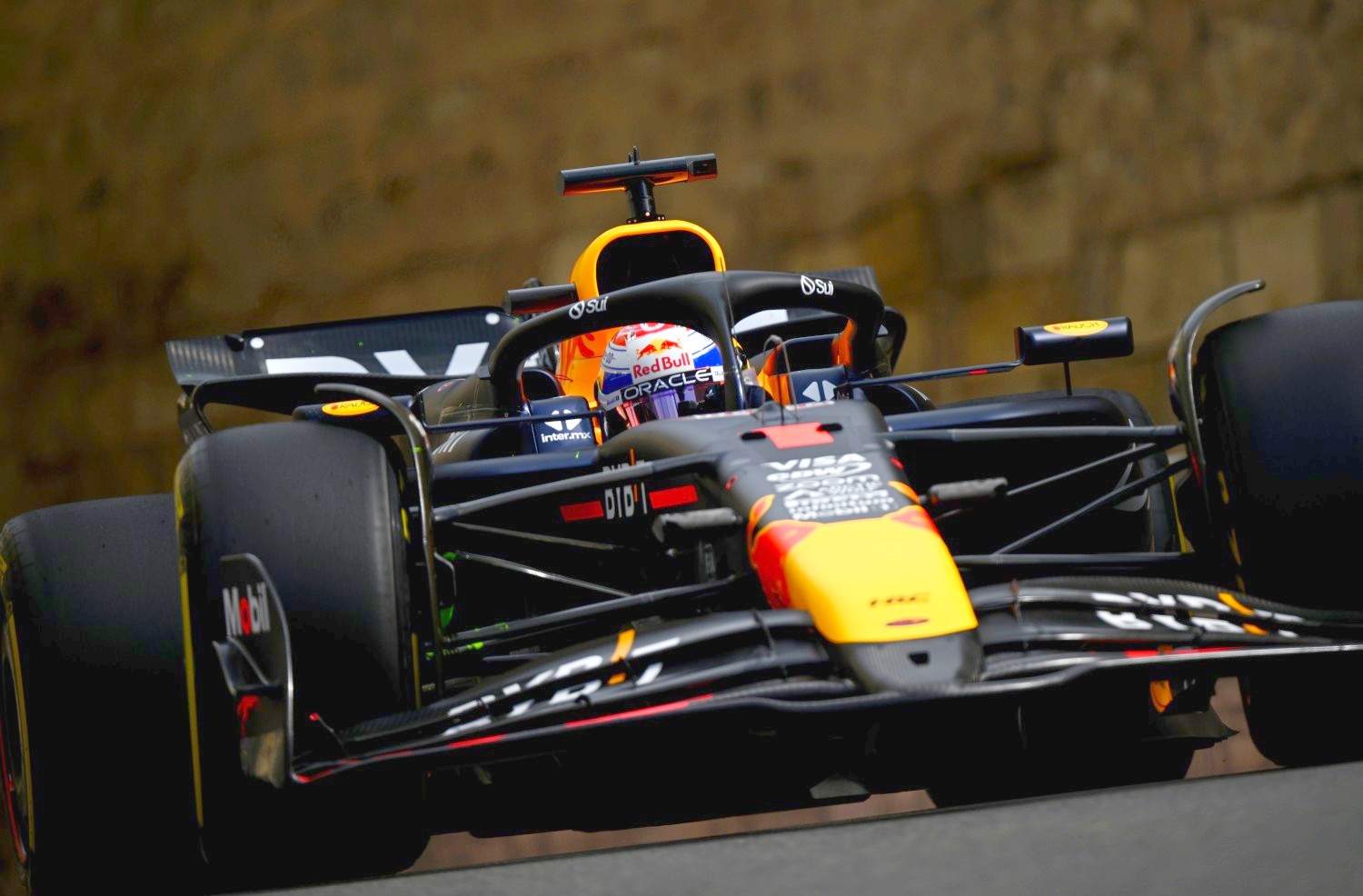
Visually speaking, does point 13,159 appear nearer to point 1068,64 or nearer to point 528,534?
point 1068,64

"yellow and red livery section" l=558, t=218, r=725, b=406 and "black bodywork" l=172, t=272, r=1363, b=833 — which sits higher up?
"yellow and red livery section" l=558, t=218, r=725, b=406

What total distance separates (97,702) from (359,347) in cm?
201

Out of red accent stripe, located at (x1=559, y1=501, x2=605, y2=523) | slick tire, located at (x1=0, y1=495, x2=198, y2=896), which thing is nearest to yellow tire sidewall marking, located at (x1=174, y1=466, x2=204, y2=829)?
slick tire, located at (x1=0, y1=495, x2=198, y2=896)

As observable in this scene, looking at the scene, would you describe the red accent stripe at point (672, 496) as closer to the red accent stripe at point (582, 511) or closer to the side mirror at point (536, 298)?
the red accent stripe at point (582, 511)

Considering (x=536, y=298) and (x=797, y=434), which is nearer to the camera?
(x=797, y=434)

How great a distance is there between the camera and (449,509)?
2176 mm

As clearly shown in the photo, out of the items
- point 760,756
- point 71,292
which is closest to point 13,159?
point 71,292

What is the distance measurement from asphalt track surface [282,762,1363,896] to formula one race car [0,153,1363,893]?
15cm

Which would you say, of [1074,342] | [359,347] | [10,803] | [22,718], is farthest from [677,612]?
[359,347]

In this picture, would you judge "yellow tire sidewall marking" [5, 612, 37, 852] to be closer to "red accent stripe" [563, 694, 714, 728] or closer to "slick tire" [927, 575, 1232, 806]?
"red accent stripe" [563, 694, 714, 728]

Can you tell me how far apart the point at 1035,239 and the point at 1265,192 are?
877 mm

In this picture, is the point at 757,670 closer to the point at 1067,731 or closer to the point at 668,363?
the point at 1067,731

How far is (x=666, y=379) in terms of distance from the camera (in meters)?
2.96

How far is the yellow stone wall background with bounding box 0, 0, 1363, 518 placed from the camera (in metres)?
5.90
